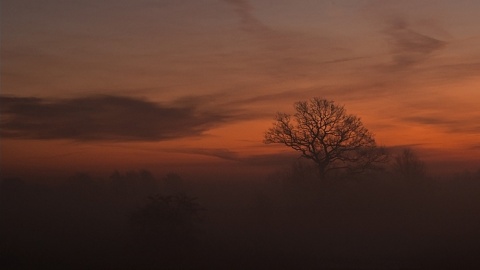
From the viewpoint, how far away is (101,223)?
46.7 metres

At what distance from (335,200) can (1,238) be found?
27.0 m

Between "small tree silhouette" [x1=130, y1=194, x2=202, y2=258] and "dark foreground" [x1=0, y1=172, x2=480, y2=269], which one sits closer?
"dark foreground" [x1=0, y1=172, x2=480, y2=269]

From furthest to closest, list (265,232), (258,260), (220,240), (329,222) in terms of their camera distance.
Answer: (329,222), (265,232), (220,240), (258,260)

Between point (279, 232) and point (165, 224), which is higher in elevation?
point (165, 224)

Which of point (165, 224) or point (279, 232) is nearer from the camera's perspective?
point (165, 224)

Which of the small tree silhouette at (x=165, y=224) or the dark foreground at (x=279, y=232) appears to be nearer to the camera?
the dark foreground at (x=279, y=232)

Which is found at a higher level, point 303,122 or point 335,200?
point 303,122

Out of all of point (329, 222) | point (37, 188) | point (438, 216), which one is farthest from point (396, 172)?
point (37, 188)

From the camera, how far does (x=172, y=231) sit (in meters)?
34.8

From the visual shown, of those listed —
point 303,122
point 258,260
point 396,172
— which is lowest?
point 258,260

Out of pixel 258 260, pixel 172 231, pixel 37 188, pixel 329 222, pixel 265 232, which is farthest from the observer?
pixel 37 188

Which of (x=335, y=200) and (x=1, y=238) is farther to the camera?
(x=335, y=200)

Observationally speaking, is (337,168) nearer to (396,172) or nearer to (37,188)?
(396,172)

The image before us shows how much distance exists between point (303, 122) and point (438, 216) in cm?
1456
